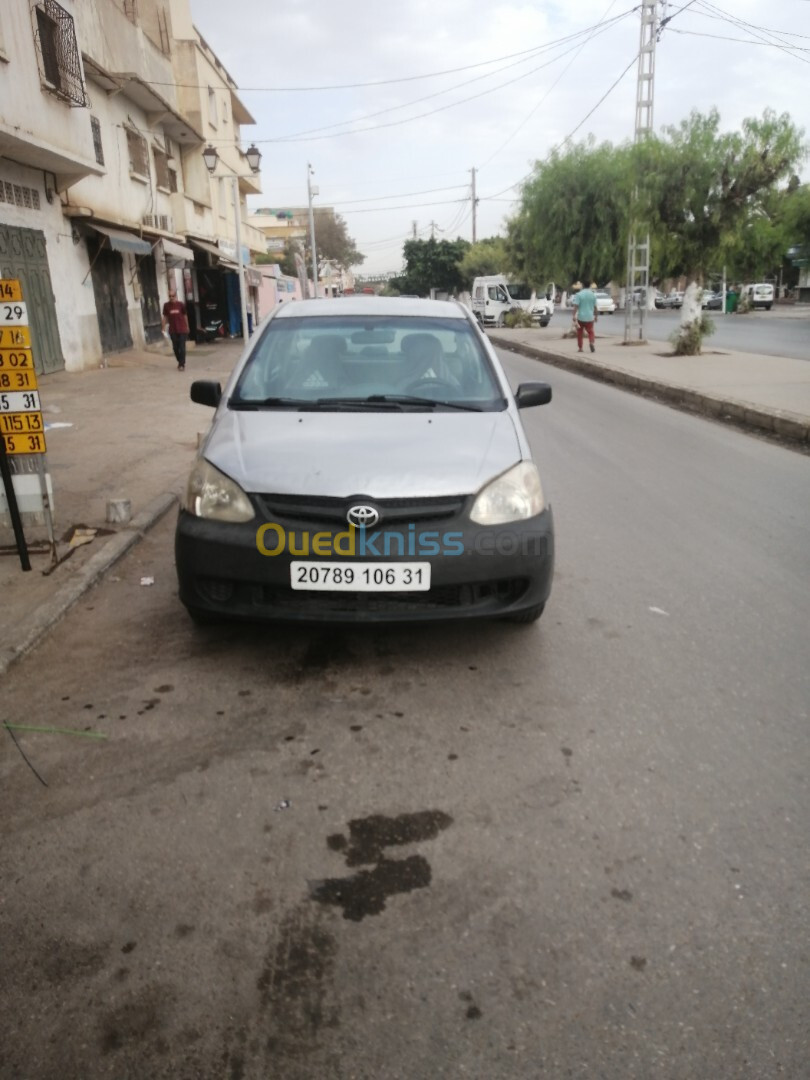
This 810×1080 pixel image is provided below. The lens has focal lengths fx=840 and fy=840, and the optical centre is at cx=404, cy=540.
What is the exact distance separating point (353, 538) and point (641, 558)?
8.35ft

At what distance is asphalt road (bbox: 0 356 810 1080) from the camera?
6.15 ft

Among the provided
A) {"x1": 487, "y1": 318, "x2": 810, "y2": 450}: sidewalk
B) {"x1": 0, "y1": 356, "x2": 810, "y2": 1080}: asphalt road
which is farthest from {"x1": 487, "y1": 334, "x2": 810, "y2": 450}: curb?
{"x1": 0, "y1": 356, "x2": 810, "y2": 1080}: asphalt road

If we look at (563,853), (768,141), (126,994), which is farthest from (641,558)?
(768,141)

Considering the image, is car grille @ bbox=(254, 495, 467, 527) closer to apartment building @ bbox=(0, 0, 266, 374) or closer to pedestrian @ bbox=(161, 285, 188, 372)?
apartment building @ bbox=(0, 0, 266, 374)

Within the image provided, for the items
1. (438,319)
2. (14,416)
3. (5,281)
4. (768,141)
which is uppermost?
(768,141)

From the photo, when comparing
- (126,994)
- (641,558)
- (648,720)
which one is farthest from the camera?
(641,558)

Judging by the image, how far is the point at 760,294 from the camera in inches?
2025

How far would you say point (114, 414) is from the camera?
1201 centimetres

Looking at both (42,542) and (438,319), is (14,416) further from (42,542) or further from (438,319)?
(438,319)

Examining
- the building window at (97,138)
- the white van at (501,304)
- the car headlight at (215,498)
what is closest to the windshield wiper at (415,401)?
the car headlight at (215,498)

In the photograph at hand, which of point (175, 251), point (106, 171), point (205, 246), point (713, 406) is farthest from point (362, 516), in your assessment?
point (205, 246)

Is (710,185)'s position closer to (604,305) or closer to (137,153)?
(137,153)

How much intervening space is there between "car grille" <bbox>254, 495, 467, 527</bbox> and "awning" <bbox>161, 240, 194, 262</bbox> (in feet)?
70.0

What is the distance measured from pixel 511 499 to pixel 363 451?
68 centimetres
